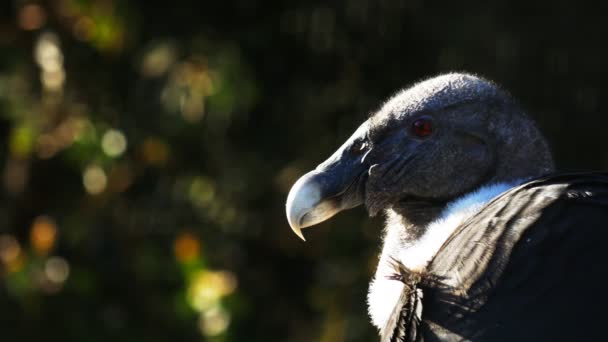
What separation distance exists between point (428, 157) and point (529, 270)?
0.66 m

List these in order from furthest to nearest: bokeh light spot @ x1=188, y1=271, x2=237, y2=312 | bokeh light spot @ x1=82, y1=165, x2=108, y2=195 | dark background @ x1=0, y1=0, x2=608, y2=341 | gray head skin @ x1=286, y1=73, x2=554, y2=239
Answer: bokeh light spot @ x1=82, y1=165, x2=108, y2=195 < bokeh light spot @ x1=188, y1=271, x2=237, y2=312 < dark background @ x1=0, y1=0, x2=608, y2=341 < gray head skin @ x1=286, y1=73, x2=554, y2=239

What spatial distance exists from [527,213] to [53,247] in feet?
14.6

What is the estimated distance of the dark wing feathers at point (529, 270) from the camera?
2348 millimetres

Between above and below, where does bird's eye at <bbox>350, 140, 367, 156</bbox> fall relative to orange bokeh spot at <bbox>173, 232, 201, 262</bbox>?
above

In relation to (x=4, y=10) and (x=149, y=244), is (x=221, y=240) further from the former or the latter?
(x=4, y=10)

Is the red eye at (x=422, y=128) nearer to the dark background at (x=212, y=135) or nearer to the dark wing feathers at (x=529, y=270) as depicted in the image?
the dark wing feathers at (x=529, y=270)

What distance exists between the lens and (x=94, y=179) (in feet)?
20.6

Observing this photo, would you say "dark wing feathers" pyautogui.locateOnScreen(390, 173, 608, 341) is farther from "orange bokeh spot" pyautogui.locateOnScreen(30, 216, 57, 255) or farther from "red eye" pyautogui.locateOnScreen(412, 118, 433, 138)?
"orange bokeh spot" pyautogui.locateOnScreen(30, 216, 57, 255)

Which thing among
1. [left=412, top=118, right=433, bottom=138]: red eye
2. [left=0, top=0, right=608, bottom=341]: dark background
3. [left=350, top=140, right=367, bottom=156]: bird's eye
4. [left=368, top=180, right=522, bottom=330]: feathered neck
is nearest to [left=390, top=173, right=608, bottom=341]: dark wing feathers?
Answer: [left=368, top=180, right=522, bottom=330]: feathered neck

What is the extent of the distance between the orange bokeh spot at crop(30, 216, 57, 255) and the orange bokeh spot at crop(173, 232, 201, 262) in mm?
838

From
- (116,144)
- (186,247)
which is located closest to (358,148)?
(186,247)

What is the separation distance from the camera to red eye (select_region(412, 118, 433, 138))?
3002 mm

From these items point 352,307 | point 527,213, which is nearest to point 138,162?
point 352,307

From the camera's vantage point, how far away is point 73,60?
615cm
